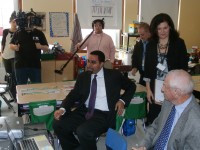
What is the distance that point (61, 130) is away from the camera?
2814mm

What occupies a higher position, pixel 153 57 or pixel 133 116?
pixel 153 57

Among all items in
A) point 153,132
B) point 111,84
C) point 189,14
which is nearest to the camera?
point 153,132

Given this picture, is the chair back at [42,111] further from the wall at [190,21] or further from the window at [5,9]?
the wall at [190,21]

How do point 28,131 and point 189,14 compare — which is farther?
point 189,14

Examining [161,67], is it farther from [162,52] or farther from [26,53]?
[26,53]

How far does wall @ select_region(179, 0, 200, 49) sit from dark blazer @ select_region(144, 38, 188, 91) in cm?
500

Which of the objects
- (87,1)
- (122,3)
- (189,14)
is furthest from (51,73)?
(189,14)

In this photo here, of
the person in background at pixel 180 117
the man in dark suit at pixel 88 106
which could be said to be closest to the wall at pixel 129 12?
the man in dark suit at pixel 88 106

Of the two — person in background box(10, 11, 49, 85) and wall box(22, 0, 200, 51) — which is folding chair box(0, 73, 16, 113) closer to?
person in background box(10, 11, 49, 85)

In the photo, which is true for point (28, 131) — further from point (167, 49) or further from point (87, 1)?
point (87, 1)

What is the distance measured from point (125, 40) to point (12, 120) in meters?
5.43

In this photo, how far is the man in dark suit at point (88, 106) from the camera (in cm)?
271

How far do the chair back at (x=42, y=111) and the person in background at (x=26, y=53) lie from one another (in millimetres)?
1187

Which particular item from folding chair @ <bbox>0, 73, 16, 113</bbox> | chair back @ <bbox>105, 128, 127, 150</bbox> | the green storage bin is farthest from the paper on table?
the green storage bin
